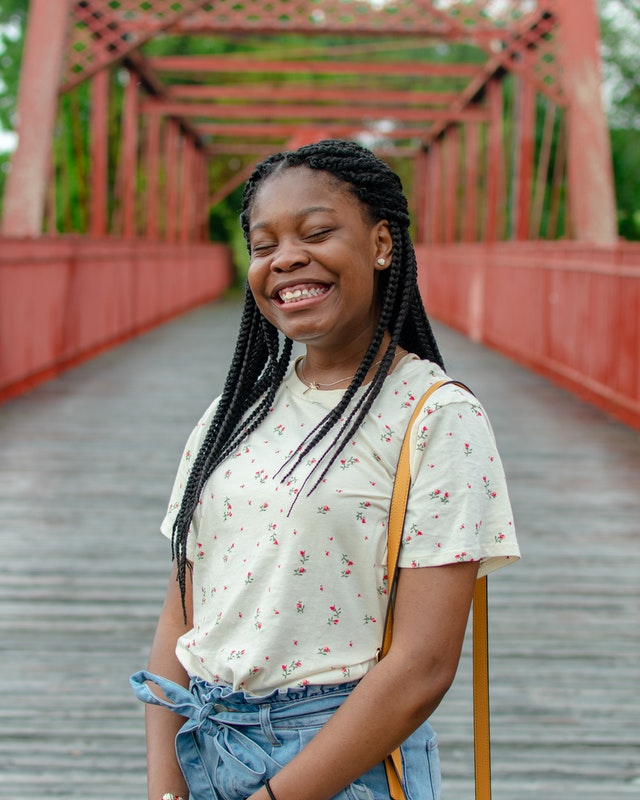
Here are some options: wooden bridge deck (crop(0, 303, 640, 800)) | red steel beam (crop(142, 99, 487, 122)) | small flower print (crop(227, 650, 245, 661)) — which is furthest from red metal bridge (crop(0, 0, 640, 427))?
small flower print (crop(227, 650, 245, 661))

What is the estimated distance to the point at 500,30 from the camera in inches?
507

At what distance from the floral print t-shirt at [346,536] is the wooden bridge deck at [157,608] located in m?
1.43

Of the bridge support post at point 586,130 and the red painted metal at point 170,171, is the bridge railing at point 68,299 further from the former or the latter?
the red painted metal at point 170,171

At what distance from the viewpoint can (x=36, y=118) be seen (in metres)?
10.7

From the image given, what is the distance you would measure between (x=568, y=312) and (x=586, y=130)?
1614 mm

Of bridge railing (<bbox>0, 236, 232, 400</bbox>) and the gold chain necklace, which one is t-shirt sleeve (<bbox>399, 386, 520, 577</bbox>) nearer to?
the gold chain necklace

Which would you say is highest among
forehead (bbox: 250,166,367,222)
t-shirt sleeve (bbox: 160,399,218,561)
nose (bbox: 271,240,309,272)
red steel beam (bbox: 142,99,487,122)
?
red steel beam (bbox: 142,99,487,122)

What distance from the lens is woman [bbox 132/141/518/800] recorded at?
143cm

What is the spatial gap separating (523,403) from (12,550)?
5175 mm

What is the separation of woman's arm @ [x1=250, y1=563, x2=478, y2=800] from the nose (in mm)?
408

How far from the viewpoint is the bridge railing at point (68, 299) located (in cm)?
912

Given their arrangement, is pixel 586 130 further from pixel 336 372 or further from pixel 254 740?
pixel 254 740

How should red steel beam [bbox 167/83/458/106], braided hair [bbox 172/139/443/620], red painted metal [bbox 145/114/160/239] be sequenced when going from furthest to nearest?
red painted metal [bbox 145/114/160/239], red steel beam [bbox 167/83/458/106], braided hair [bbox 172/139/443/620]

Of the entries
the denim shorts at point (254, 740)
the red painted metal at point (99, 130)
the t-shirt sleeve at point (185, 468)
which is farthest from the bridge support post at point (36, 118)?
the denim shorts at point (254, 740)
